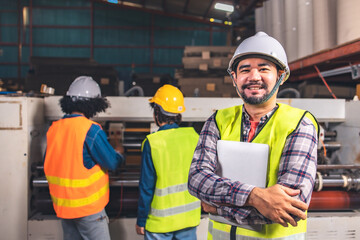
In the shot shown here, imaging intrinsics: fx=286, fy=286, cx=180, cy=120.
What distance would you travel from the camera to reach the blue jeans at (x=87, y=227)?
6.23ft

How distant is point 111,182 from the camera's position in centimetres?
226

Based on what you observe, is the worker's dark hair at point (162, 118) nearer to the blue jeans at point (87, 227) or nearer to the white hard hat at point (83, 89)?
the white hard hat at point (83, 89)

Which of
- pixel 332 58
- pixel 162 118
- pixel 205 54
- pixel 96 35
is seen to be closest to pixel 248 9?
pixel 205 54

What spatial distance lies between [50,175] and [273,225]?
148cm

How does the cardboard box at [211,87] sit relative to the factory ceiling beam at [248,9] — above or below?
below

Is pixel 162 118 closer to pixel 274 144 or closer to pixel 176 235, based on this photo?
pixel 176 235

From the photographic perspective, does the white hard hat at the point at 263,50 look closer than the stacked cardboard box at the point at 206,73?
Yes

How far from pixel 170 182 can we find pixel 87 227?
2.07 ft

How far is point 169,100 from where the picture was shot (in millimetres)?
2070

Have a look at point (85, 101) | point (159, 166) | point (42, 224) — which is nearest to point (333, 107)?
point (159, 166)

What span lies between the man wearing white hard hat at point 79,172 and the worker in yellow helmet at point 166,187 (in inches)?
10.8

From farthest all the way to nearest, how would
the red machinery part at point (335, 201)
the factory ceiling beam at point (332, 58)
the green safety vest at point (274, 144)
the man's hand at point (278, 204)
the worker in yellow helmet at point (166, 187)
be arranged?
the red machinery part at point (335, 201), the factory ceiling beam at point (332, 58), the worker in yellow helmet at point (166, 187), the green safety vest at point (274, 144), the man's hand at point (278, 204)

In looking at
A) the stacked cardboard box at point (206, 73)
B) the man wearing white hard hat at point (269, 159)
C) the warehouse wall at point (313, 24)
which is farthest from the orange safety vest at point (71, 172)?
the warehouse wall at point (313, 24)

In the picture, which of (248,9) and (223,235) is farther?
(248,9)
